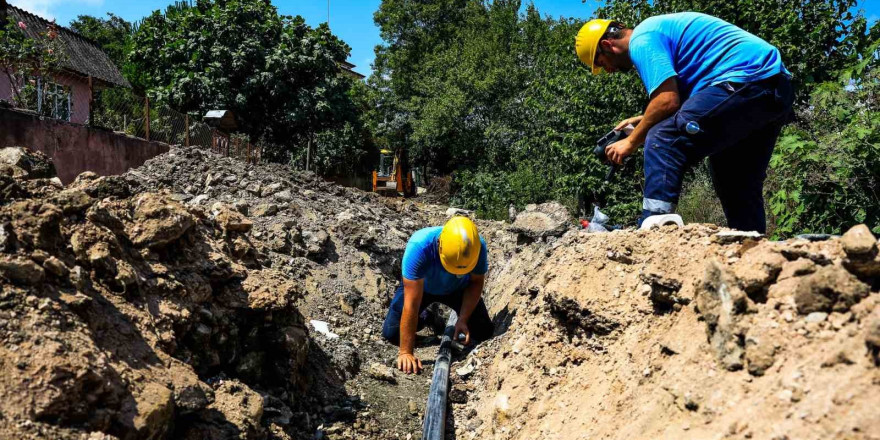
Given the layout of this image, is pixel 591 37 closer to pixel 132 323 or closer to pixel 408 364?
pixel 408 364

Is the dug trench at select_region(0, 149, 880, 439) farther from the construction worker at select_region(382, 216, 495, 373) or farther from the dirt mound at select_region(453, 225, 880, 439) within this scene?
the construction worker at select_region(382, 216, 495, 373)

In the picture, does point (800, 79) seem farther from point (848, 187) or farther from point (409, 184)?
point (409, 184)

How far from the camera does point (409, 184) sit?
26156mm

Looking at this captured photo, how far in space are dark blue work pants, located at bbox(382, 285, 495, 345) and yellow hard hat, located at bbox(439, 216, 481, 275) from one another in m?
0.59

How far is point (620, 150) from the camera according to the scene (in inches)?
128

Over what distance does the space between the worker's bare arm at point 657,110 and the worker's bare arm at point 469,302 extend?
1.81 metres

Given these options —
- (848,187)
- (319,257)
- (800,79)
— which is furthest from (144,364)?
(800,79)

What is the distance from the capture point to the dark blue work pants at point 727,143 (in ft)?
9.19

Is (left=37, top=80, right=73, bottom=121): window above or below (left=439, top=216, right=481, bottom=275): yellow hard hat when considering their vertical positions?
above

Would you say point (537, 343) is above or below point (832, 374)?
below

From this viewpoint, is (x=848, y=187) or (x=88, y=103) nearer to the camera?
(x=848, y=187)

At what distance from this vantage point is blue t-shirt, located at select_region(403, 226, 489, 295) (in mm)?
4414

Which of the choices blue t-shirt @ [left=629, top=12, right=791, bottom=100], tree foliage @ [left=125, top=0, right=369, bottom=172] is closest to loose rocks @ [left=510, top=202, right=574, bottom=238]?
blue t-shirt @ [left=629, top=12, right=791, bottom=100]

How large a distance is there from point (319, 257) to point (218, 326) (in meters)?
3.10
